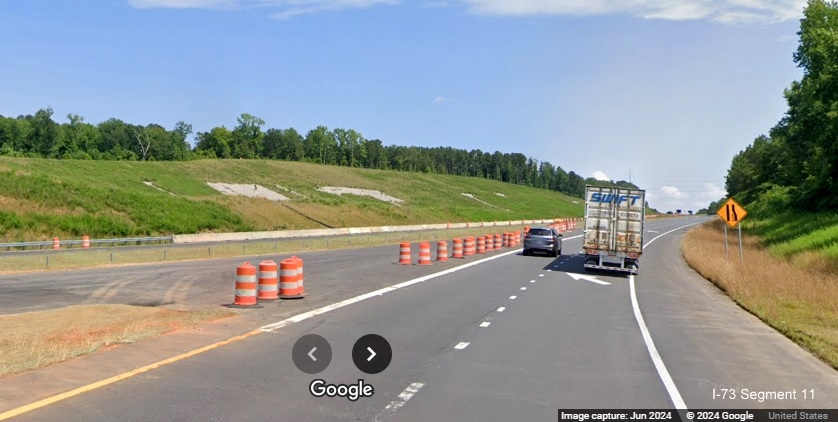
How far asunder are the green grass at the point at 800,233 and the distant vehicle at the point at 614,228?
6802mm

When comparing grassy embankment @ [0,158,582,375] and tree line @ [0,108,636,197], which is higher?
tree line @ [0,108,636,197]

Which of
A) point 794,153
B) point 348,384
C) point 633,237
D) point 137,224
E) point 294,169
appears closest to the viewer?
point 348,384

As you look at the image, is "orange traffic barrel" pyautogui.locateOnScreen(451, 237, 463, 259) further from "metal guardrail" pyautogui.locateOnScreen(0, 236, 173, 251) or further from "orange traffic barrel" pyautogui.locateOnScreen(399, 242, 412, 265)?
"metal guardrail" pyautogui.locateOnScreen(0, 236, 173, 251)

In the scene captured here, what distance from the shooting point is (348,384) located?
8.69m

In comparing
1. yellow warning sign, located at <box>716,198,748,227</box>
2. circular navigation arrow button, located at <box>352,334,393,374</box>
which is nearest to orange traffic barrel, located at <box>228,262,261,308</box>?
circular navigation arrow button, located at <box>352,334,393,374</box>

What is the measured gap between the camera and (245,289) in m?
15.9

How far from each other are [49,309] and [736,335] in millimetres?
14147

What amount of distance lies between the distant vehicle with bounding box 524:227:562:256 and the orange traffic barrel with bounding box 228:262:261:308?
2415cm

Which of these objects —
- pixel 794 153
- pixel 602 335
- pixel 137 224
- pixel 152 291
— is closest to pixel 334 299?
pixel 152 291

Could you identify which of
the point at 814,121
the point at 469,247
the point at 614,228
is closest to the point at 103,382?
the point at 614,228

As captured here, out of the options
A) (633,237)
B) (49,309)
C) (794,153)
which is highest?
(794,153)

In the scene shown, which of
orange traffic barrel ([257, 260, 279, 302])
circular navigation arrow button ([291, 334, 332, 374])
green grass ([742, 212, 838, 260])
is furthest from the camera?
green grass ([742, 212, 838, 260])

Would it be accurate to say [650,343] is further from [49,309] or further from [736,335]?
[49,309]

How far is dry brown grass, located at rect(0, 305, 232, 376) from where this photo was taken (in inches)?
386
